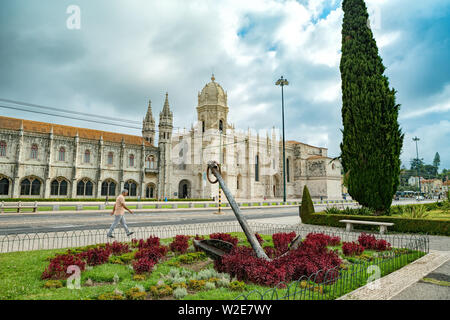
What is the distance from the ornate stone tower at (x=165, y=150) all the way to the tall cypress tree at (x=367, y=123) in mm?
32498

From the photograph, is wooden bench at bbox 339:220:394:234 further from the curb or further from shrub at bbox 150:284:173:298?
shrub at bbox 150:284:173:298

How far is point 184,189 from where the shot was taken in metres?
47.9

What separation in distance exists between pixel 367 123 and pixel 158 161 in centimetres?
3623

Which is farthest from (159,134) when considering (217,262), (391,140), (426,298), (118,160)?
(426,298)

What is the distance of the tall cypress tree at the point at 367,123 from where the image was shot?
609 inches

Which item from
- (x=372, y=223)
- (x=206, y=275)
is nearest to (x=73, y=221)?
(x=206, y=275)

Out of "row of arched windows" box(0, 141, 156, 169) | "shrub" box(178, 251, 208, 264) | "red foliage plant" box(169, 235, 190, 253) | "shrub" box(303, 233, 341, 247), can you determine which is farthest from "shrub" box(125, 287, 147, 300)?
"row of arched windows" box(0, 141, 156, 169)

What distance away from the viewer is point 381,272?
6188 millimetres

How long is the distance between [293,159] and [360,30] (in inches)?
1880

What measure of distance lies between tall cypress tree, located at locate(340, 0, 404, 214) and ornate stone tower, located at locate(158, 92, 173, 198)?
3250 centimetres

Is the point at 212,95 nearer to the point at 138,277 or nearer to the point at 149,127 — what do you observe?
the point at 149,127

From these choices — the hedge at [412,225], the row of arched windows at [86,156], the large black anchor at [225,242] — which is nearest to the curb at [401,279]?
the large black anchor at [225,242]
